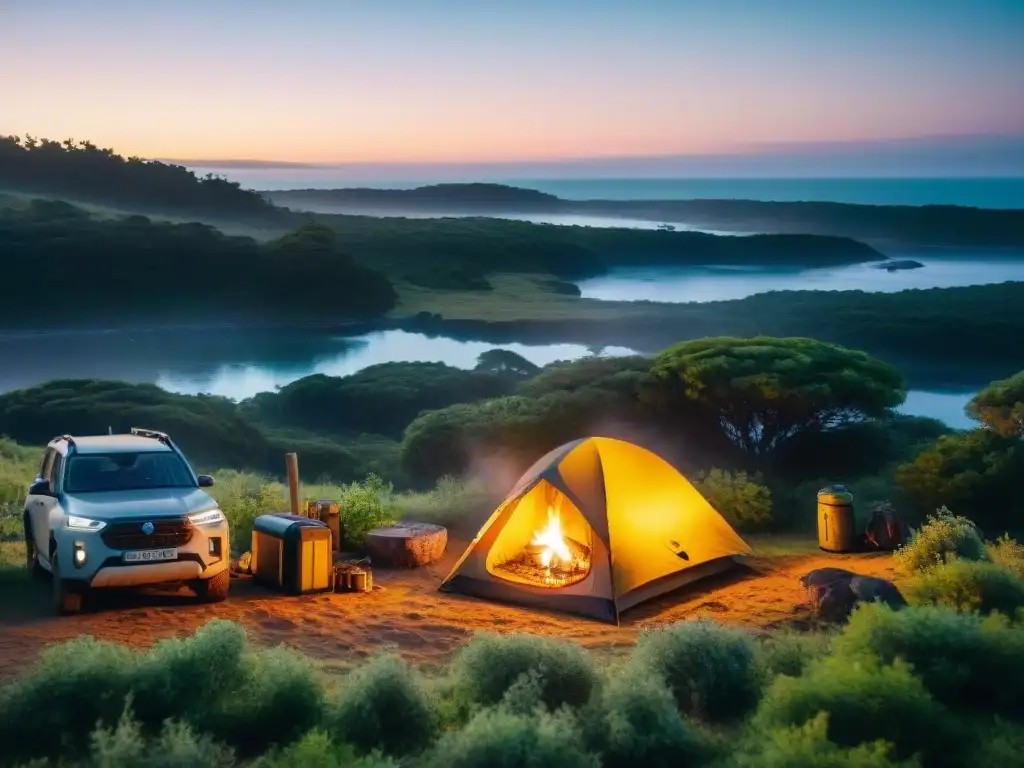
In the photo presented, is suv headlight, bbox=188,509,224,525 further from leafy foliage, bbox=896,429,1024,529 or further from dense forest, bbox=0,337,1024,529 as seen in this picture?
leafy foliage, bbox=896,429,1024,529

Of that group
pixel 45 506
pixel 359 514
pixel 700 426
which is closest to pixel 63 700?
pixel 45 506

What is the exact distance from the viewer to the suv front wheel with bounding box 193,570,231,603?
32.4 feet

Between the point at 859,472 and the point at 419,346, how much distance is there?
37.2 feet

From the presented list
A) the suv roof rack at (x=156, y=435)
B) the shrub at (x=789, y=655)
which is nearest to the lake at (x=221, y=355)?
the suv roof rack at (x=156, y=435)

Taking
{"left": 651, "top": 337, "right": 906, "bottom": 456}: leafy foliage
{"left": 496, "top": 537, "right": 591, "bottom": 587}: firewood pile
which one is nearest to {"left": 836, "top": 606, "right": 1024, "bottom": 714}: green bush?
{"left": 496, "top": 537, "right": 591, "bottom": 587}: firewood pile

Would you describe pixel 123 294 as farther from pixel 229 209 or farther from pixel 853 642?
pixel 853 642

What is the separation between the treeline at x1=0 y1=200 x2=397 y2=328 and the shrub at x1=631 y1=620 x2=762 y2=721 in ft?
70.2

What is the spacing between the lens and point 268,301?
27297 mm

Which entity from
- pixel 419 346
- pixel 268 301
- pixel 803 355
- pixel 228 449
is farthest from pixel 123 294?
pixel 803 355

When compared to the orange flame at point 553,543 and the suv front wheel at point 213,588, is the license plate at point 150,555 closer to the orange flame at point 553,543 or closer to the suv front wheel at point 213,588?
the suv front wheel at point 213,588

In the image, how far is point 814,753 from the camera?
4.92 meters

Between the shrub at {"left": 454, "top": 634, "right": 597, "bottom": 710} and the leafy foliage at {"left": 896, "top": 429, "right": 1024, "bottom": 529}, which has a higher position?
the shrub at {"left": 454, "top": 634, "right": 597, "bottom": 710}

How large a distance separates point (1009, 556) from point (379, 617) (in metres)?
6.27

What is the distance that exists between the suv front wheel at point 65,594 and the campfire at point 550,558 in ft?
12.5
